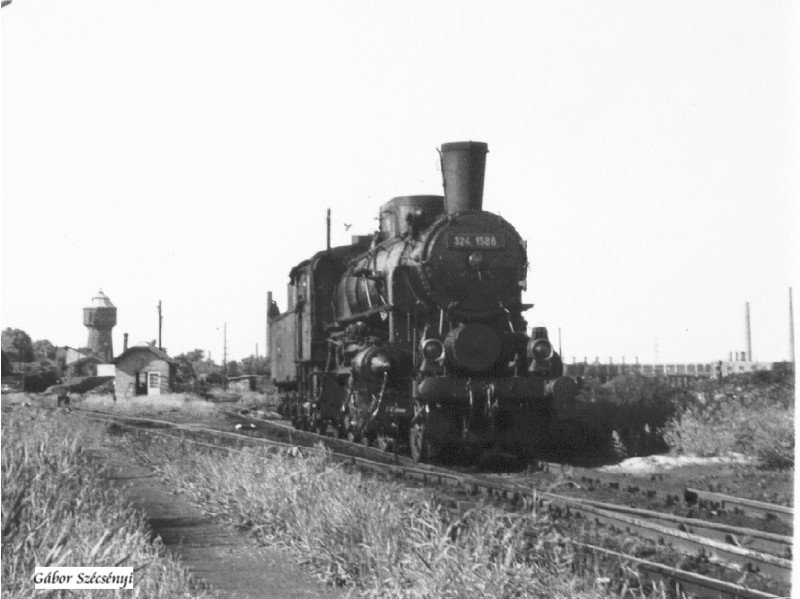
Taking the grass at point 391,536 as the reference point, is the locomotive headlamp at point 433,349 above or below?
above

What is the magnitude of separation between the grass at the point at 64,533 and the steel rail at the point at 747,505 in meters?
4.84

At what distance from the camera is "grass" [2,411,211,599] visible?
16.9ft

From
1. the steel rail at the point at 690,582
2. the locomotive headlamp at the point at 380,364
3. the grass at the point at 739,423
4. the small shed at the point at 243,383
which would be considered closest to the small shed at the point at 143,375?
the small shed at the point at 243,383

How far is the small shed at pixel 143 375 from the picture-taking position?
29.9 meters

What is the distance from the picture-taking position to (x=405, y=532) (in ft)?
20.1

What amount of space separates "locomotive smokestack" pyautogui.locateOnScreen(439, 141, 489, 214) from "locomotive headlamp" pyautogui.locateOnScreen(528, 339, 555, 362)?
2.19 meters

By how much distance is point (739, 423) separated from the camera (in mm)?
12289

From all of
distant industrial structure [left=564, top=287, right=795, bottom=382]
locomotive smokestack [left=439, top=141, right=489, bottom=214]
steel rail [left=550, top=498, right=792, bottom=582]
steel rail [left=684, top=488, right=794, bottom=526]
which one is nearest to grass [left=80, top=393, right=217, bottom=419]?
distant industrial structure [left=564, top=287, right=795, bottom=382]

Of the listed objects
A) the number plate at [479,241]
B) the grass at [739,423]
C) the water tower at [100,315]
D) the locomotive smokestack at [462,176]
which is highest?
the locomotive smokestack at [462,176]

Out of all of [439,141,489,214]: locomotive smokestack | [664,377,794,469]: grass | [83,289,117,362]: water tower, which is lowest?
[664,377,794,469]: grass

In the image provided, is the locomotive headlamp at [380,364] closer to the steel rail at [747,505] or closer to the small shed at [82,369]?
the steel rail at [747,505]

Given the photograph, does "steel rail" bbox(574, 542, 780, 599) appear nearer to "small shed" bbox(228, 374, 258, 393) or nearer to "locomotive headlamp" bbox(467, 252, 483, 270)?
"locomotive headlamp" bbox(467, 252, 483, 270)

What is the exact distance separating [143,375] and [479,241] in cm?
2081

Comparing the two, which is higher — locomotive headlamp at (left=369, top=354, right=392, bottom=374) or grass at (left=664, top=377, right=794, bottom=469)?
locomotive headlamp at (left=369, top=354, right=392, bottom=374)
